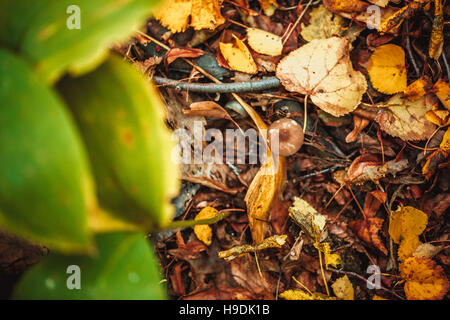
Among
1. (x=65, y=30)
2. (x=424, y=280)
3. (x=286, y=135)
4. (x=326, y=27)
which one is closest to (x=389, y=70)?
(x=326, y=27)

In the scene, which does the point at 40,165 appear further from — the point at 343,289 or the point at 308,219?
the point at 343,289

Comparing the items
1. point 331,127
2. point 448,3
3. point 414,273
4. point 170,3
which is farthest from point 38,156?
point 448,3

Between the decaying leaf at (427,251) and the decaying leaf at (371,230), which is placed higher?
the decaying leaf at (371,230)

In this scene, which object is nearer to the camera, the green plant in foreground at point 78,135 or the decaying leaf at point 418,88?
the green plant in foreground at point 78,135

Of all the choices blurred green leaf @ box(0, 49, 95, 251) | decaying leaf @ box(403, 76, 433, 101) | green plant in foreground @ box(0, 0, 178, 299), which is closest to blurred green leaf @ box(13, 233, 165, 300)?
green plant in foreground @ box(0, 0, 178, 299)

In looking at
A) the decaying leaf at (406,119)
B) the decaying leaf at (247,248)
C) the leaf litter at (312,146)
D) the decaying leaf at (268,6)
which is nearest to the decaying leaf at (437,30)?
the leaf litter at (312,146)

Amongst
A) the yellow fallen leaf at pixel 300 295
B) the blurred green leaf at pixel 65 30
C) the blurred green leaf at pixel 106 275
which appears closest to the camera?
the blurred green leaf at pixel 65 30

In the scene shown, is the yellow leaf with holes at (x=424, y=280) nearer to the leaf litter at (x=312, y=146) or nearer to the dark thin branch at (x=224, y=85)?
the leaf litter at (x=312, y=146)
